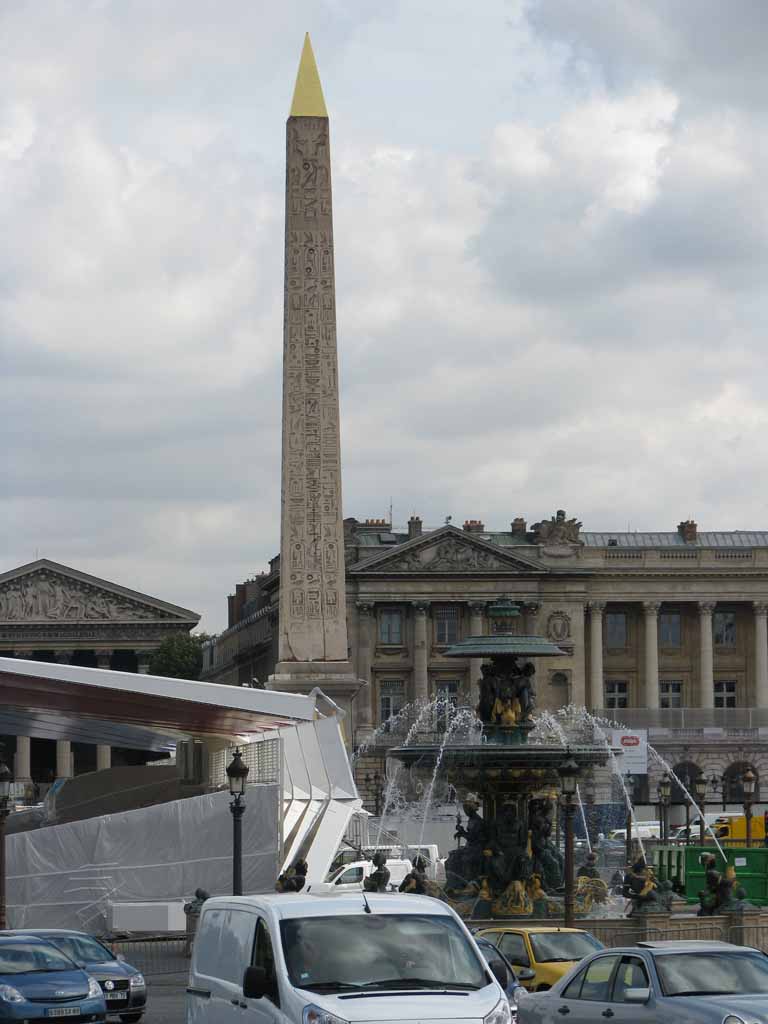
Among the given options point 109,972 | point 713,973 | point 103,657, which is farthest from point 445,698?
point 713,973

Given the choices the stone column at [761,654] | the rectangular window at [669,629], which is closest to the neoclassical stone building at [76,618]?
the rectangular window at [669,629]

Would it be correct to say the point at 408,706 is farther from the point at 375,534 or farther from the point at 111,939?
the point at 111,939

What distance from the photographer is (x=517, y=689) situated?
33.5 meters

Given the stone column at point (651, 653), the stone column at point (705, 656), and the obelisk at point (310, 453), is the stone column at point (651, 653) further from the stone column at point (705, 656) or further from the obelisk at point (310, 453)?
the obelisk at point (310, 453)

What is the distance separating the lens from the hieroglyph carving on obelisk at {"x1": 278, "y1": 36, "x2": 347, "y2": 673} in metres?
53.7

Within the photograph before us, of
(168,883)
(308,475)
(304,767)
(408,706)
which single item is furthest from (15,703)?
(408,706)

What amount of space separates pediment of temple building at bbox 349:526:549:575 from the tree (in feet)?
62.2

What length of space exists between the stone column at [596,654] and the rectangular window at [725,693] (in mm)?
7537

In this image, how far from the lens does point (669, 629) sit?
124250 millimetres

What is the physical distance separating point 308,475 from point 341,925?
39.8m

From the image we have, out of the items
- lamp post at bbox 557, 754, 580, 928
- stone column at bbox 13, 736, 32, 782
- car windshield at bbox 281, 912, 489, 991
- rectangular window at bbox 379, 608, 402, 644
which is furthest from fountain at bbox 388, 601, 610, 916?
stone column at bbox 13, 736, 32, 782

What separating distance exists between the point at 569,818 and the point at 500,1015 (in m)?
18.7

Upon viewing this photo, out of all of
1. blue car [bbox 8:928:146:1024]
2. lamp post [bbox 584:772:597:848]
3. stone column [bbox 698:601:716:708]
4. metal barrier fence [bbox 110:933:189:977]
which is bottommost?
lamp post [bbox 584:772:597:848]

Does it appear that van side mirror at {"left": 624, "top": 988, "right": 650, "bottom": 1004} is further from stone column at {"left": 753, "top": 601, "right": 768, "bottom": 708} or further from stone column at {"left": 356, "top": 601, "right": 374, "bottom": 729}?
stone column at {"left": 753, "top": 601, "right": 768, "bottom": 708}
